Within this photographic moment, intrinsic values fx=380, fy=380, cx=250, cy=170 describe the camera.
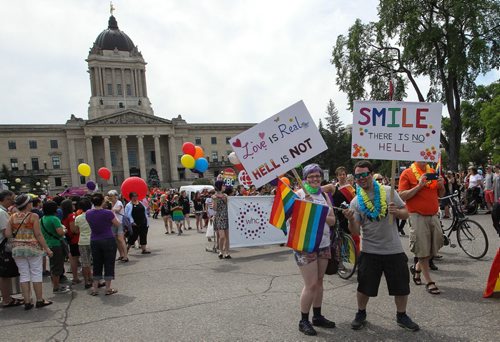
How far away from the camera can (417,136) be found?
4609mm

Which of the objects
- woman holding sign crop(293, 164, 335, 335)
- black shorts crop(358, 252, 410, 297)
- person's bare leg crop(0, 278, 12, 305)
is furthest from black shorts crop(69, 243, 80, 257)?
black shorts crop(358, 252, 410, 297)

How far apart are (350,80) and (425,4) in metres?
6.44

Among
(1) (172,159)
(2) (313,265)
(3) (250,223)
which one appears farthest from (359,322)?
(1) (172,159)

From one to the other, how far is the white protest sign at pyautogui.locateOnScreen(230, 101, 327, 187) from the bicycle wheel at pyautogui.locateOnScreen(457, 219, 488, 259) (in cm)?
414

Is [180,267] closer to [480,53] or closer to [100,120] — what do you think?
[480,53]

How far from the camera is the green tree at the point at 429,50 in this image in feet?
75.4

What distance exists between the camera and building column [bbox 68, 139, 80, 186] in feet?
258

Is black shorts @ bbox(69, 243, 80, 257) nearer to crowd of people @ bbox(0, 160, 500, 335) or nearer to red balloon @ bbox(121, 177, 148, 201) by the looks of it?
crowd of people @ bbox(0, 160, 500, 335)

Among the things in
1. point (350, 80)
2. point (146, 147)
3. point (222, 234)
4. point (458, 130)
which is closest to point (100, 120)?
point (146, 147)

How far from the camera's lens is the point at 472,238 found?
23.1ft

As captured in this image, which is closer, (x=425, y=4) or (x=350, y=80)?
(x=425, y=4)

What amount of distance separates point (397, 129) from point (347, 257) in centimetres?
294

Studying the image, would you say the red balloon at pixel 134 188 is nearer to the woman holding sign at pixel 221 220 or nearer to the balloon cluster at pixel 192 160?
the woman holding sign at pixel 221 220

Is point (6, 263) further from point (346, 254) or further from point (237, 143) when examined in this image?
point (346, 254)
